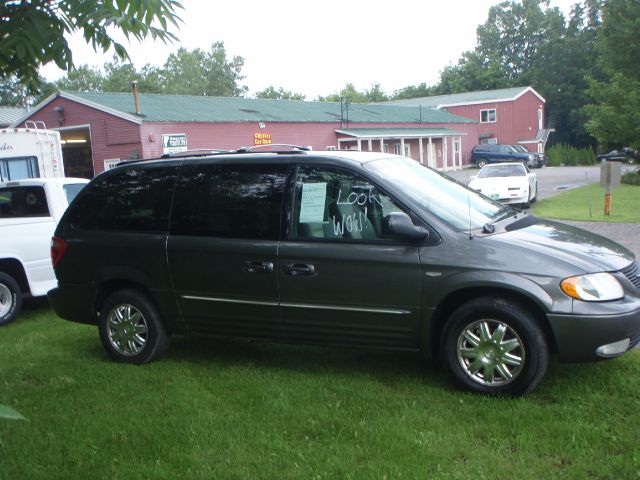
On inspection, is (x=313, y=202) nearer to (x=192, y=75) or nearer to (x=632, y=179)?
(x=632, y=179)

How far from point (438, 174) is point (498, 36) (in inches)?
3507

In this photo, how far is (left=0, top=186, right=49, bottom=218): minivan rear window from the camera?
27.8 feet

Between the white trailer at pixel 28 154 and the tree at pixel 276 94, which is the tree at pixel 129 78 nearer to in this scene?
the tree at pixel 276 94

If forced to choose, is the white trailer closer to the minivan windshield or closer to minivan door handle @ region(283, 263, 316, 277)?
minivan door handle @ region(283, 263, 316, 277)

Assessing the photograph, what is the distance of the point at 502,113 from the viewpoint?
57312 mm

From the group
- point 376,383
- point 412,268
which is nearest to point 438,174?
point 412,268

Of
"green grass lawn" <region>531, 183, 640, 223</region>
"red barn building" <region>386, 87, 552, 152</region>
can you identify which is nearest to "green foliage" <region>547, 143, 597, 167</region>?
"red barn building" <region>386, 87, 552, 152</region>

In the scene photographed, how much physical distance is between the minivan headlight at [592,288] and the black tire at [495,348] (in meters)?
0.33

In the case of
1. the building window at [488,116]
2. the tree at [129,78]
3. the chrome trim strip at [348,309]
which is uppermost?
the tree at [129,78]

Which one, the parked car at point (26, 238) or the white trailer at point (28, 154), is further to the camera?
the white trailer at point (28, 154)

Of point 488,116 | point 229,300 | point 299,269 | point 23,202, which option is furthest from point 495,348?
point 488,116

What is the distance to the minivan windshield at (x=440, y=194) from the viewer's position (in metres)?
5.06

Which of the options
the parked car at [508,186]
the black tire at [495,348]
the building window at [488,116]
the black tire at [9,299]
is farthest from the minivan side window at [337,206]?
the building window at [488,116]

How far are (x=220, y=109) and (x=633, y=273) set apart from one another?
106 feet
